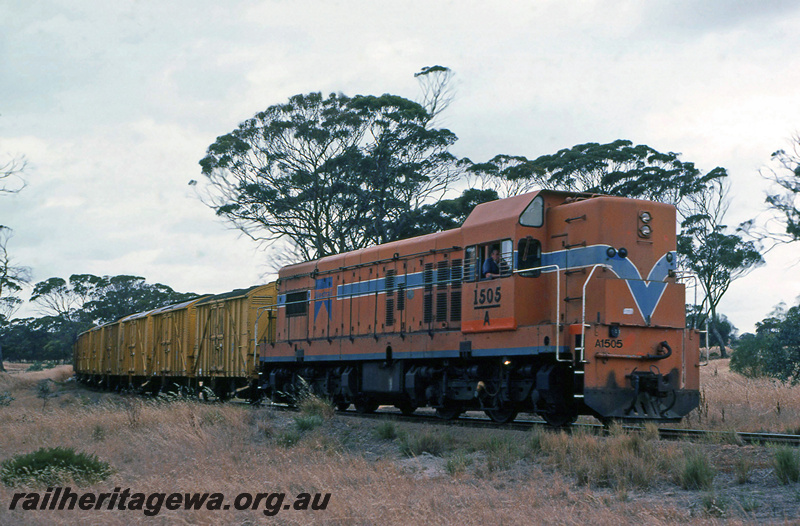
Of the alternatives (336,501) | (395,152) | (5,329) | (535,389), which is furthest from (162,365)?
(5,329)

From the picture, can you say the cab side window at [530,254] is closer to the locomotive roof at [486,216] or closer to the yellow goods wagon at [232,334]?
the locomotive roof at [486,216]

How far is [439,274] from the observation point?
16.3m

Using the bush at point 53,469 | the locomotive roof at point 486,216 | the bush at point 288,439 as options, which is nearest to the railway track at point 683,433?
A: the bush at point 288,439

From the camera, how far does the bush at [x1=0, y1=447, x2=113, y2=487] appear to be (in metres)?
10.9

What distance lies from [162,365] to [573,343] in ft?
71.2

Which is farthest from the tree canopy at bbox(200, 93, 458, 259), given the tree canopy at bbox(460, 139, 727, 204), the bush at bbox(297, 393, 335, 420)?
the bush at bbox(297, 393, 335, 420)

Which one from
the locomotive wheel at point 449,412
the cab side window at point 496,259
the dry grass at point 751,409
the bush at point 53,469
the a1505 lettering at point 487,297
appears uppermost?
the cab side window at point 496,259

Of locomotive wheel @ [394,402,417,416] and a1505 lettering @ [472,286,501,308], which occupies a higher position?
a1505 lettering @ [472,286,501,308]

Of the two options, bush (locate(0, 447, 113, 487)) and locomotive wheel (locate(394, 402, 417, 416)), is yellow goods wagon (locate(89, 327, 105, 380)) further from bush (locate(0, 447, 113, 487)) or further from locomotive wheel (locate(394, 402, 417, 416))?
bush (locate(0, 447, 113, 487))

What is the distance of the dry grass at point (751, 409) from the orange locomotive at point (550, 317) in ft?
4.77

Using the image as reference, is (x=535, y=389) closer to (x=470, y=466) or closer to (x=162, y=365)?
(x=470, y=466)

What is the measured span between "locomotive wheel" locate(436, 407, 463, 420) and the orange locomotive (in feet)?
0.09

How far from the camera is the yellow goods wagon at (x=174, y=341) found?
92.9 feet

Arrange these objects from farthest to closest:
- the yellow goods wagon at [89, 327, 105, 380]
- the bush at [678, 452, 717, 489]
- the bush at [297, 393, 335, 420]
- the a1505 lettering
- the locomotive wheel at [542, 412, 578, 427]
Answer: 1. the yellow goods wagon at [89, 327, 105, 380]
2. the bush at [297, 393, 335, 420]
3. the a1505 lettering
4. the locomotive wheel at [542, 412, 578, 427]
5. the bush at [678, 452, 717, 489]
